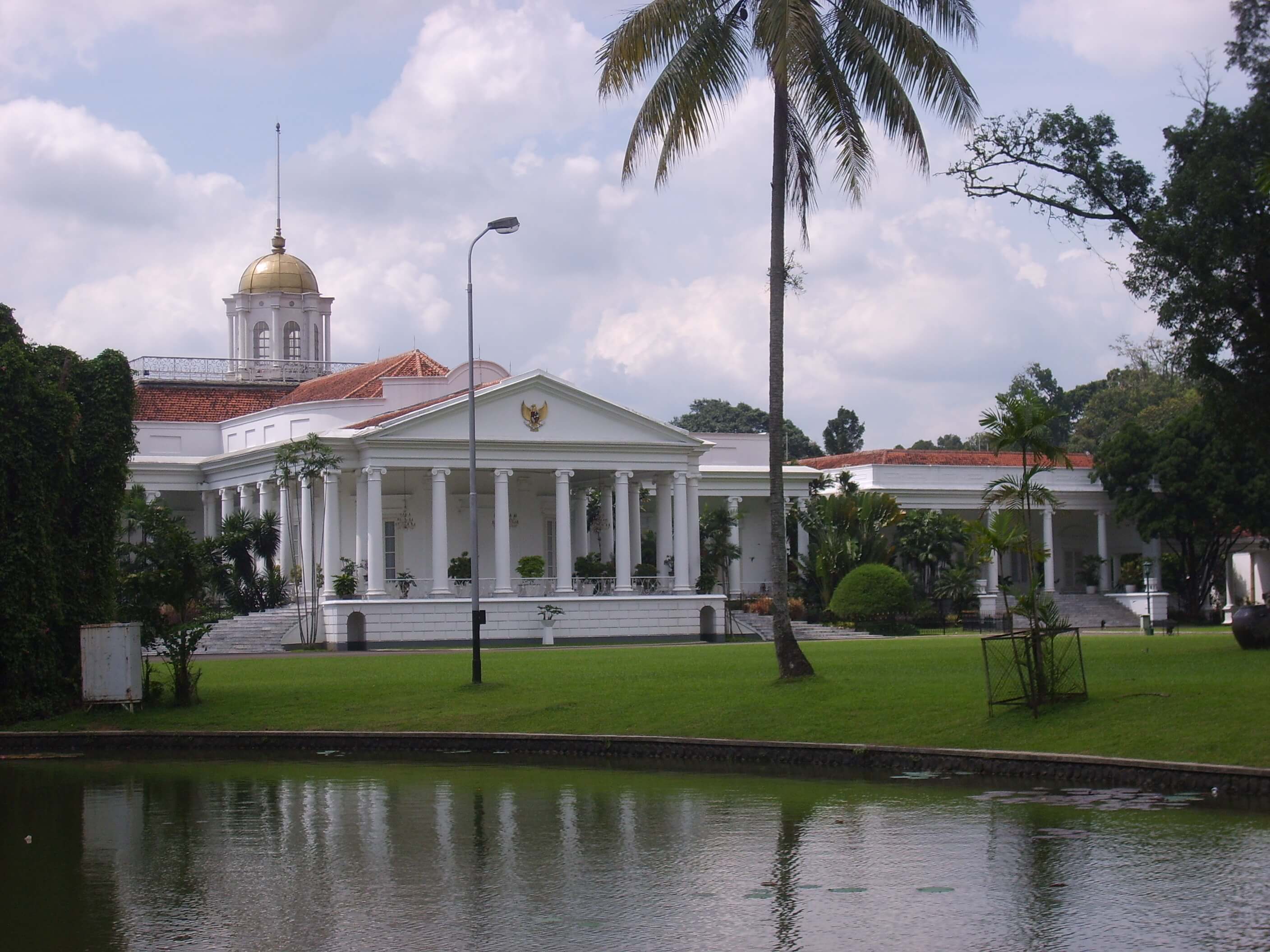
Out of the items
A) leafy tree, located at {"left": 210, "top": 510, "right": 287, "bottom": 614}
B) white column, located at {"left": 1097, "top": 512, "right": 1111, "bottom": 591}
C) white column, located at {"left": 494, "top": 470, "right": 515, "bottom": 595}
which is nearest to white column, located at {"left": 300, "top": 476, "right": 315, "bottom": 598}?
leafy tree, located at {"left": 210, "top": 510, "right": 287, "bottom": 614}

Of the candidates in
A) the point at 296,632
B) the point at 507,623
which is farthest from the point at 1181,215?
the point at 296,632

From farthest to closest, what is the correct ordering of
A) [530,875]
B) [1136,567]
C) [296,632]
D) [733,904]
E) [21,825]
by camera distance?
1. [1136,567]
2. [296,632]
3. [21,825]
4. [530,875]
5. [733,904]

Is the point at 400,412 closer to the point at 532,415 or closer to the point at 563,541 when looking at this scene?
the point at 532,415

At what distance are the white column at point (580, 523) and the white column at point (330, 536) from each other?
33.3 feet

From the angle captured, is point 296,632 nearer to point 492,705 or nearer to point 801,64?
point 492,705

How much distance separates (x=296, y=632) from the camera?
4550cm

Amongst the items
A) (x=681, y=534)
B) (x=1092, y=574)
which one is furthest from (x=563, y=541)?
(x=1092, y=574)

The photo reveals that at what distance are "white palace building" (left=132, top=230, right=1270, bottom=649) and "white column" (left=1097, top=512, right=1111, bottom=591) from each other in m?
0.11

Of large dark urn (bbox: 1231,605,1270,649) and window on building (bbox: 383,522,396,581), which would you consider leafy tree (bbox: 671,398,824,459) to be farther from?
large dark urn (bbox: 1231,605,1270,649)

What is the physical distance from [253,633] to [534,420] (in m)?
10.7

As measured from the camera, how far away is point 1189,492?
5469 centimetres

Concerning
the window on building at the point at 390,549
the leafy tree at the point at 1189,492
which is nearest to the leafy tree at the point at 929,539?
the leafy tree at the point at 1189,492

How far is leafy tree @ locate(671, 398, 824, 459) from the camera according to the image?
335ft

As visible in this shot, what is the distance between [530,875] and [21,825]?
577 cm
